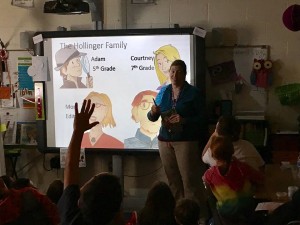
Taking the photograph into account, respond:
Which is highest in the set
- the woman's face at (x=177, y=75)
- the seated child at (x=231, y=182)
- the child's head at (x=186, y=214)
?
the woman's face at (x=177, y=75)

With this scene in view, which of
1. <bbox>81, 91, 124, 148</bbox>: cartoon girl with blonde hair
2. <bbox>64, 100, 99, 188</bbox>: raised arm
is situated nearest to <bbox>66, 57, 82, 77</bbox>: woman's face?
<bbox>81, 91, 124, 148</bbox>: cartoon girl with blonde hair

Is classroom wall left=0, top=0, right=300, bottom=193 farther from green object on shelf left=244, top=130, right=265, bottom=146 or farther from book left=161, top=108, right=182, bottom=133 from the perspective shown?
book left=161, top=108, right=182, bottom=133

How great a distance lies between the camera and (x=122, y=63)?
14.4ft

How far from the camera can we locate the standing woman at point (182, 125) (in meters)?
3.92

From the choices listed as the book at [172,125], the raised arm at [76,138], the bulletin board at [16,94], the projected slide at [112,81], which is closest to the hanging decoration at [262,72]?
the projected slide at [112,81]

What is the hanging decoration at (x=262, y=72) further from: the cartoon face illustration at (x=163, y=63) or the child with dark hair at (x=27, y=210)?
the child with dark hair at (x=27, y=210)

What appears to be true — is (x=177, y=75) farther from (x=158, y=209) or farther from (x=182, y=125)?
(x=158, y=209)

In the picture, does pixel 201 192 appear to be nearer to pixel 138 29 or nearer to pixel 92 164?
pixel 92 164

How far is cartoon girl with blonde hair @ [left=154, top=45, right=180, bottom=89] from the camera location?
427 cm

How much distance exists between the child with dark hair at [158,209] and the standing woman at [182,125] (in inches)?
48.5

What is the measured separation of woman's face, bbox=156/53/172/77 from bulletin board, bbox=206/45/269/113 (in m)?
0.39

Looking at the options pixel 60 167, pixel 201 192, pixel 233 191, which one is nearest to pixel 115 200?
pixel 233 191

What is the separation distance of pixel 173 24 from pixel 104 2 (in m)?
0.70

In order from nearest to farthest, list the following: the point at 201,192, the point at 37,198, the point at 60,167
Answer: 1. the point at 37,198
2. the point at 201,192
3. the point at 60,167
